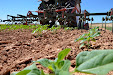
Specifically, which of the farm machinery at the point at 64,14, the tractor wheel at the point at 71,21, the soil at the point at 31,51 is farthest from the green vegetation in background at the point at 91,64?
the tractor wheel at the point at 71,21

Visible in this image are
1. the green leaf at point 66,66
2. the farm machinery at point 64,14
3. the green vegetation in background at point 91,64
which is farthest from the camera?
the farm machinery at point 64,14

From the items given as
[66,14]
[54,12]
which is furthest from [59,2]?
[66,14]

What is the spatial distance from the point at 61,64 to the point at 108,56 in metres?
0.35

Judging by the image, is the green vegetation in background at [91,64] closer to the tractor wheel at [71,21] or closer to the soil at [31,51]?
the soil at [31,51]

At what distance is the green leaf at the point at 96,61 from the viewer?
0.65 metres

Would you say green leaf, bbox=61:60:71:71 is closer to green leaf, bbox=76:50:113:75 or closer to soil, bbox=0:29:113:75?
green leaf, bbox=76:50:113:75

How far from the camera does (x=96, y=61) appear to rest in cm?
73

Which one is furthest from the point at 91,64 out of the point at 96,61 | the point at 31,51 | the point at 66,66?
the point at 31,51

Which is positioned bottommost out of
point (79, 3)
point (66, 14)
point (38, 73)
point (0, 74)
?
point (0, 74)

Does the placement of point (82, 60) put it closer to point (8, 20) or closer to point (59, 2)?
point (59, 2)

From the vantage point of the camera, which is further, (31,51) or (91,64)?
(31,51)

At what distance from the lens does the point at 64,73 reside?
2.06 ft

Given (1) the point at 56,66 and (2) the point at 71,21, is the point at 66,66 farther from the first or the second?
(2) the point at 71,21

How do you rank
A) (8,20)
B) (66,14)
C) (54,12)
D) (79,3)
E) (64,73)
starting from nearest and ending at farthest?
(64,73) → (66,14) → (54,12) → (79,3) → (8,20)
